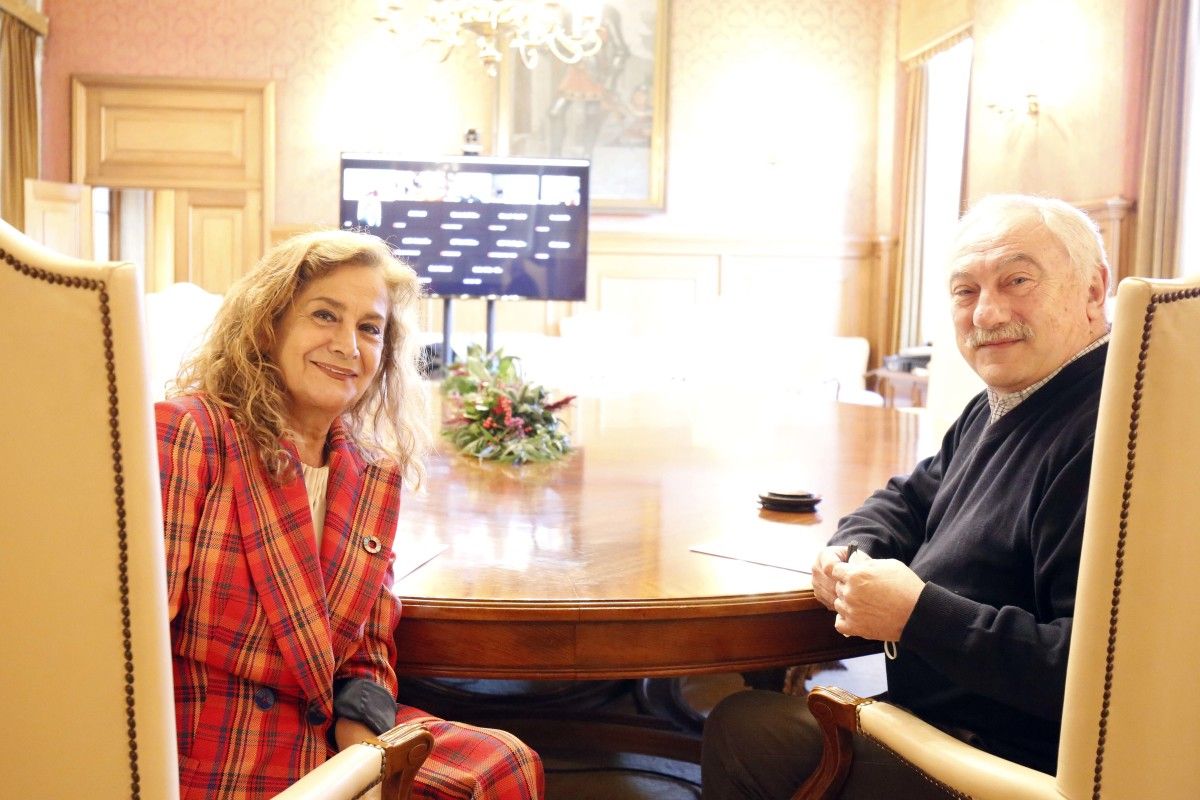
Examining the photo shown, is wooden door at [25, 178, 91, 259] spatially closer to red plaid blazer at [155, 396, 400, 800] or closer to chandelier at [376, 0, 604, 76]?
chandelier at [376, 0, 604, 76]

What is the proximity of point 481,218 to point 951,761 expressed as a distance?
552cm

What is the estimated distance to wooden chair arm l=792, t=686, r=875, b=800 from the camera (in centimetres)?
137

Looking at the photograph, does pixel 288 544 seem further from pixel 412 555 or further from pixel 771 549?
pixel 771 549

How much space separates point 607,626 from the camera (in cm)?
147

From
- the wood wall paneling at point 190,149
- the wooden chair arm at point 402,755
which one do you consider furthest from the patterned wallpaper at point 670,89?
the wooden chair arm at point 402,755

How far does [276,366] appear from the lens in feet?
5.13

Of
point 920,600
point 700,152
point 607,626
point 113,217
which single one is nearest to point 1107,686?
point 920,600

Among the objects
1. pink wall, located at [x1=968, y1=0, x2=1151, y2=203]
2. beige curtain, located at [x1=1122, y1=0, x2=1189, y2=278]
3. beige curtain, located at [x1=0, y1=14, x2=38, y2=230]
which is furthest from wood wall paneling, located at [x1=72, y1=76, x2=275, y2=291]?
beige curtain, located at [x1=1122, y1=0, x2=1189, y2=278]

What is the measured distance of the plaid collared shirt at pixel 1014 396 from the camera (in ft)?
5.13

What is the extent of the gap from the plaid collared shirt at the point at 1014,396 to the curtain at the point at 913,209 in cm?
625

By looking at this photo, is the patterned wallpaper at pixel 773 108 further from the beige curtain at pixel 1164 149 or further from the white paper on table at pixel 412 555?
the white paper on table at pixel 412 555

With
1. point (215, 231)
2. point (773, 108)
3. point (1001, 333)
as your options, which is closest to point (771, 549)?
point (1001, 333)

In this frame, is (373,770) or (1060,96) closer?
(373,770)

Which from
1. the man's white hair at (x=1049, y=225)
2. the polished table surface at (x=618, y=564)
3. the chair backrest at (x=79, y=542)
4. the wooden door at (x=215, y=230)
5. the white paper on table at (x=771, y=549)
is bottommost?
the polished table surface at (x=618, y=564)
